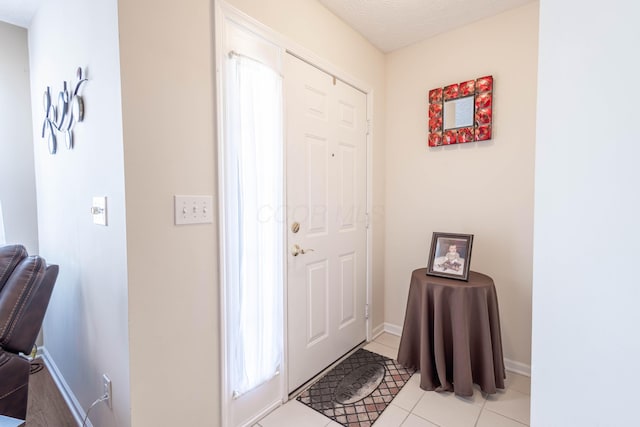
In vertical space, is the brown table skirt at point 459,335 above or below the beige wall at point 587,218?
below

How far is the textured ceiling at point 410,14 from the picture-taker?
193cm

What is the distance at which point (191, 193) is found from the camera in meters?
1.27

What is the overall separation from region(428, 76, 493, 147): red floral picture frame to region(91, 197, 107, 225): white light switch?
2.26m

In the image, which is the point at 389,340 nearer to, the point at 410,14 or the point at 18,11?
the point at 410,14

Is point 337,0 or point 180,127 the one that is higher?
point 337,0

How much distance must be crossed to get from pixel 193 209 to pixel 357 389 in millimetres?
1544

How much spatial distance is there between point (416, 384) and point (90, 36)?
2645 millimetres

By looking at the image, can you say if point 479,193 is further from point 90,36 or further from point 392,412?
point 90,36

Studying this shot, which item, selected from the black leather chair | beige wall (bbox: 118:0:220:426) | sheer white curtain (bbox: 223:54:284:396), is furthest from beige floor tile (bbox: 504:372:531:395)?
the black leather chair

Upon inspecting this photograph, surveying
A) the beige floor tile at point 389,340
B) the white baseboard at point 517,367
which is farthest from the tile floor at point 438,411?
the beige floor tile at point 389,340

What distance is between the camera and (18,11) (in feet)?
6.50

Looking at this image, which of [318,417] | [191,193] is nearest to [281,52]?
[191,193]

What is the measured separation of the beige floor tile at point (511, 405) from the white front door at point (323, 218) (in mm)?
1006

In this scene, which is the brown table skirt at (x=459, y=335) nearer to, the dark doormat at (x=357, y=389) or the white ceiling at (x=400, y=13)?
the dark doormat at (x=357, y=389)
